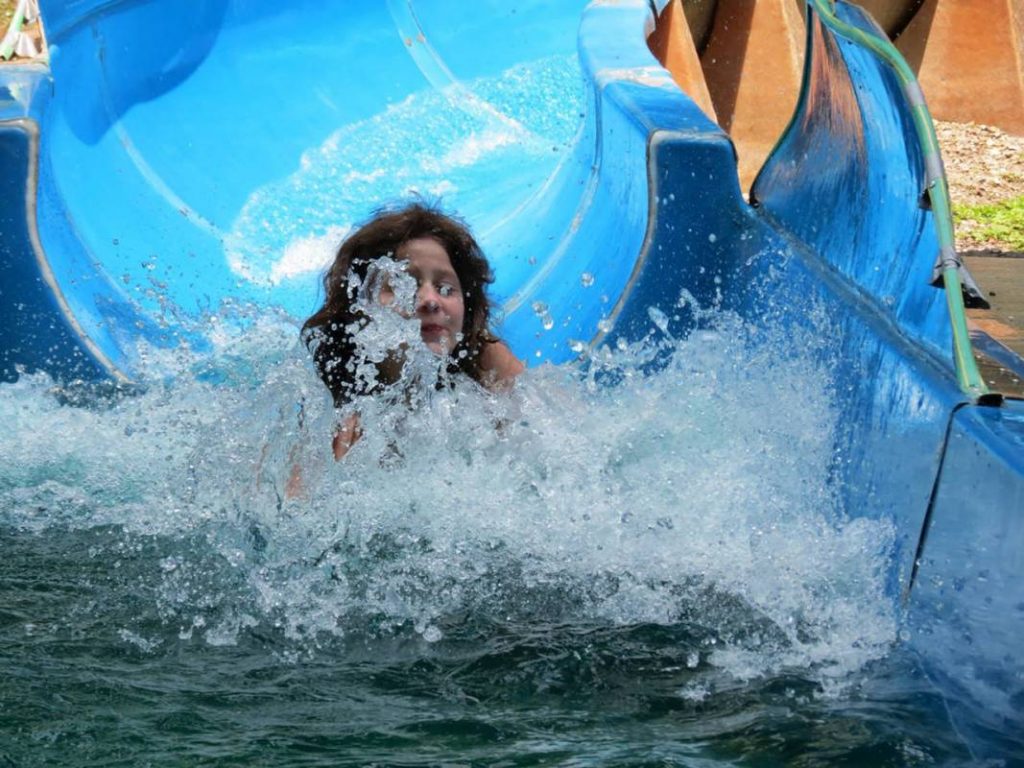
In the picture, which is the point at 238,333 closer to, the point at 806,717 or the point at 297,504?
the point at 297,504

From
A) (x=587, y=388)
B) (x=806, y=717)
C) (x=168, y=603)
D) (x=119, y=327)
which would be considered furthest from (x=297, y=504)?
(x=119, y=327)

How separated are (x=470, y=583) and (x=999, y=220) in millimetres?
4415

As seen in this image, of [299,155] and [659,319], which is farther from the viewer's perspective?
[299,155]

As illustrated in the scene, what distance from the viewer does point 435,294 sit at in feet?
11.2

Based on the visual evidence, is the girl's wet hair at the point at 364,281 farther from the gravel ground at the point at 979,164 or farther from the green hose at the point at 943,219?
the gravel ground at the point at 979,164

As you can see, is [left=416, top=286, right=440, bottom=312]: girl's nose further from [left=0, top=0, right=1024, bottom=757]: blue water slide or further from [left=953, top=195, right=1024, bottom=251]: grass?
[left=953, top=195, right=1024, bottom=251]: grass

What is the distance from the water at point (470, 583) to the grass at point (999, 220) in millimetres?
2797

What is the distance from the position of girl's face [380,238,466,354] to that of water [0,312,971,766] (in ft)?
0.50

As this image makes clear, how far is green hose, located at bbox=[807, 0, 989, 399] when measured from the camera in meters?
2.23

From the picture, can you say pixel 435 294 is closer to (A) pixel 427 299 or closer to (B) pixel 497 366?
(A) pixel 427 299

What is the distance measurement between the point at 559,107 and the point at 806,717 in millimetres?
4625

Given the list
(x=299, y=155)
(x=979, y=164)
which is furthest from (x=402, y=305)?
(x=979, y=164)

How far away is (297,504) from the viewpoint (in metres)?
3.05

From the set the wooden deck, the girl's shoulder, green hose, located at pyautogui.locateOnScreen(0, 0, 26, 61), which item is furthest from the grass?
green hose, located at pyautogui.locateOnScreen(0, 0, 26, 61)
